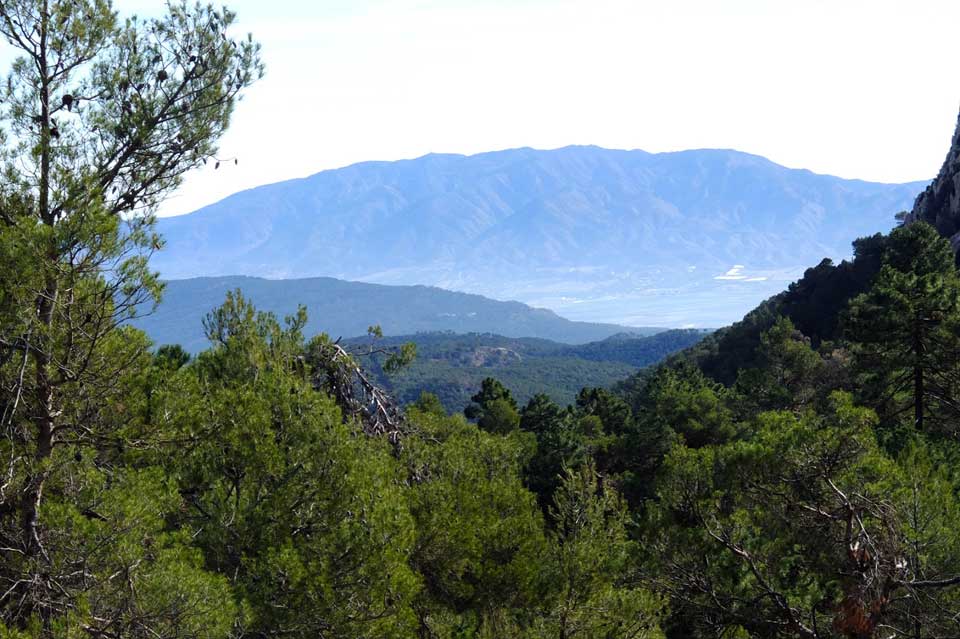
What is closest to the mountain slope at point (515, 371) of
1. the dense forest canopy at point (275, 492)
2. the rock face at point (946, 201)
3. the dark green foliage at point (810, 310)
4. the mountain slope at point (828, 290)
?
the dark green foliage at point (810, 310)

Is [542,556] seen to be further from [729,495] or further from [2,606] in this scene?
[2,606]

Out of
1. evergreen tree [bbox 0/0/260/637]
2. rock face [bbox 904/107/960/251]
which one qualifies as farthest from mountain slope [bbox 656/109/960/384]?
evergreen tree [bbox 0/0/260/637]

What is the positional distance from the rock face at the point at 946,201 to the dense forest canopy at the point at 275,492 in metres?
58.5

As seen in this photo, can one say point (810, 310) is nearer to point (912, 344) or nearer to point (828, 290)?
point (828, 290)

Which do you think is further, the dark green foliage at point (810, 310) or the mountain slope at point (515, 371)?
the mountain slope at point (515, 371)

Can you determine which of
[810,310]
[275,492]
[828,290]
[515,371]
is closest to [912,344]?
[275,492]

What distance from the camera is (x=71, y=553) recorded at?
8516mm

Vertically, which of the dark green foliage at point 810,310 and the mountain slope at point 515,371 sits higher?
the dark green foliage at point 810,310

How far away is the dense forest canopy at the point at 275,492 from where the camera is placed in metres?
8.53

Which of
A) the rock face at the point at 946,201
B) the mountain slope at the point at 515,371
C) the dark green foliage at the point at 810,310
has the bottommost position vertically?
the mountain slope at the point at 515,371

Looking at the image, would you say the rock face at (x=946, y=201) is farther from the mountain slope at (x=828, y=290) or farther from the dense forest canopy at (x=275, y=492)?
the dense forest canopy at (x=275, y=492)

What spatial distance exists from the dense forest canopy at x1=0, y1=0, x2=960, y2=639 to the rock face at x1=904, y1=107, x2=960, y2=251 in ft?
192

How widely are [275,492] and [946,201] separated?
74.8 m

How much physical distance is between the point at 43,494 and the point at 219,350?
6011 millimetres
